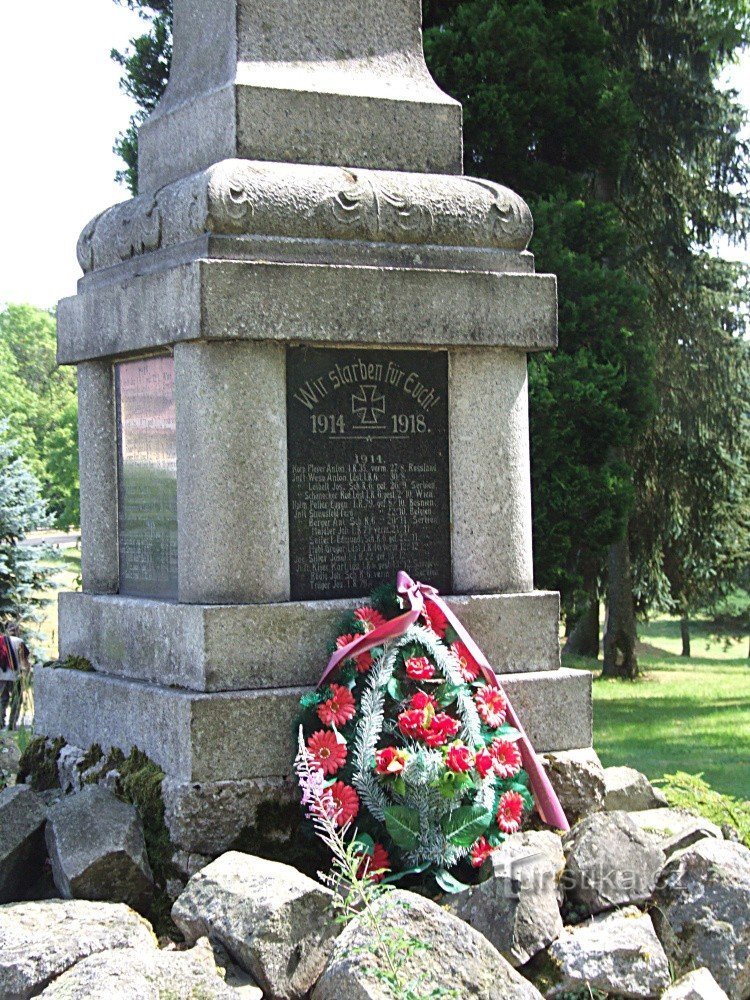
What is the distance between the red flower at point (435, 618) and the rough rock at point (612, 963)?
150cm

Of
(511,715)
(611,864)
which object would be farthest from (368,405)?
(611,864)

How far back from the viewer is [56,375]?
64.8 m

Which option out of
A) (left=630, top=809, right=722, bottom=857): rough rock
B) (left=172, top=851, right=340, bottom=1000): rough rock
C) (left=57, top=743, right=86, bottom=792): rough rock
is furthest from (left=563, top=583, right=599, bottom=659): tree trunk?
(left=172, top=851, right=340, bottom=1000): rough rock

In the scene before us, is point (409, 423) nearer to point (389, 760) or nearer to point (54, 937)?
point (389, 760)

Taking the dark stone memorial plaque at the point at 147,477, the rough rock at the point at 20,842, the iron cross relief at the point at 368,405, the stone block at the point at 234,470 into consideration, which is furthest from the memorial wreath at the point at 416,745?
the rough rock at the point at 20,842

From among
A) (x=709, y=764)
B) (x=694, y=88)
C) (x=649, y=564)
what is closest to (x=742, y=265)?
(x=694, y=88)

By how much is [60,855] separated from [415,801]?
126 cm

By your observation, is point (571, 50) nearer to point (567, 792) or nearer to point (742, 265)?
point (742, 265)

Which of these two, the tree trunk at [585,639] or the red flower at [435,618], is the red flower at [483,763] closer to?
the red flower at [435,618]

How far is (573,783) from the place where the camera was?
19.9ft

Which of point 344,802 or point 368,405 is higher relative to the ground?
point 368,405

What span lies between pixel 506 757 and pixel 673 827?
779 millimetres

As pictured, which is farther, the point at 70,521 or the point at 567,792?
the point at 70,521

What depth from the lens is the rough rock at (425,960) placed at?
159 inches
